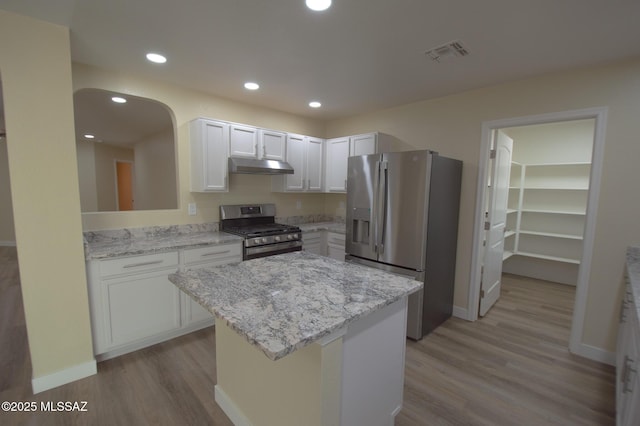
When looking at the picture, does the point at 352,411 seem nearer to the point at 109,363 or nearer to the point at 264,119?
the point at 109,363

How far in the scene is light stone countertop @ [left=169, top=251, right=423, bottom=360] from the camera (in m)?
1.05

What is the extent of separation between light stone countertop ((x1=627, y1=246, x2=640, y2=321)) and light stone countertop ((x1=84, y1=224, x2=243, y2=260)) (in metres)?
2.92

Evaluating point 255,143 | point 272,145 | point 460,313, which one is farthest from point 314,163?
point 460,313

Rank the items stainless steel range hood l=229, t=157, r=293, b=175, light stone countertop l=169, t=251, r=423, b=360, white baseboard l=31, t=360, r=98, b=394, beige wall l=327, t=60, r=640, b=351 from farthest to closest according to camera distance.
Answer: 1. stainless steel range hood l=229, t=157, r=293, b=175
2. beige wall l=327, t=60, r=640, b=351
3. white baseboard l=31, t=360, r=98, b=394
4. light stone countertop l=169, t=251, r=423, b=360

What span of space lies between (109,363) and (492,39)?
3.83 metres

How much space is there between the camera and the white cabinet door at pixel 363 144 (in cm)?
357

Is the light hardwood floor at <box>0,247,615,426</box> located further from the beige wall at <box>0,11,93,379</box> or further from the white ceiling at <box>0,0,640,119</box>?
the white ceiling at <box>0,0,640,119</box>

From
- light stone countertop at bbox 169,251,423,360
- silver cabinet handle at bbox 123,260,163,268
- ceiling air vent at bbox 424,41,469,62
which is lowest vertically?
silver cabinet handle at bbox 123,260,163,268

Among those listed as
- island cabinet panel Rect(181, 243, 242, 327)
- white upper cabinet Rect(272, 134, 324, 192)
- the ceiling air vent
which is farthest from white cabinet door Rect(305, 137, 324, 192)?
the ceiling air vent

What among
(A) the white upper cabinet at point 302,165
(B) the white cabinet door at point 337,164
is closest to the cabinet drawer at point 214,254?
(A) the white upper cabinet at point 302,165

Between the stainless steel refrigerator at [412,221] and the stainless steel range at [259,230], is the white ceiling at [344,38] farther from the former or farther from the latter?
the stainless steel range at [259,230]

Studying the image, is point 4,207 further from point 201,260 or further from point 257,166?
point 257,166

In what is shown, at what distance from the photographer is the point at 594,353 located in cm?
245

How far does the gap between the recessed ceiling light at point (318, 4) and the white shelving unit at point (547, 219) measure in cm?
411
